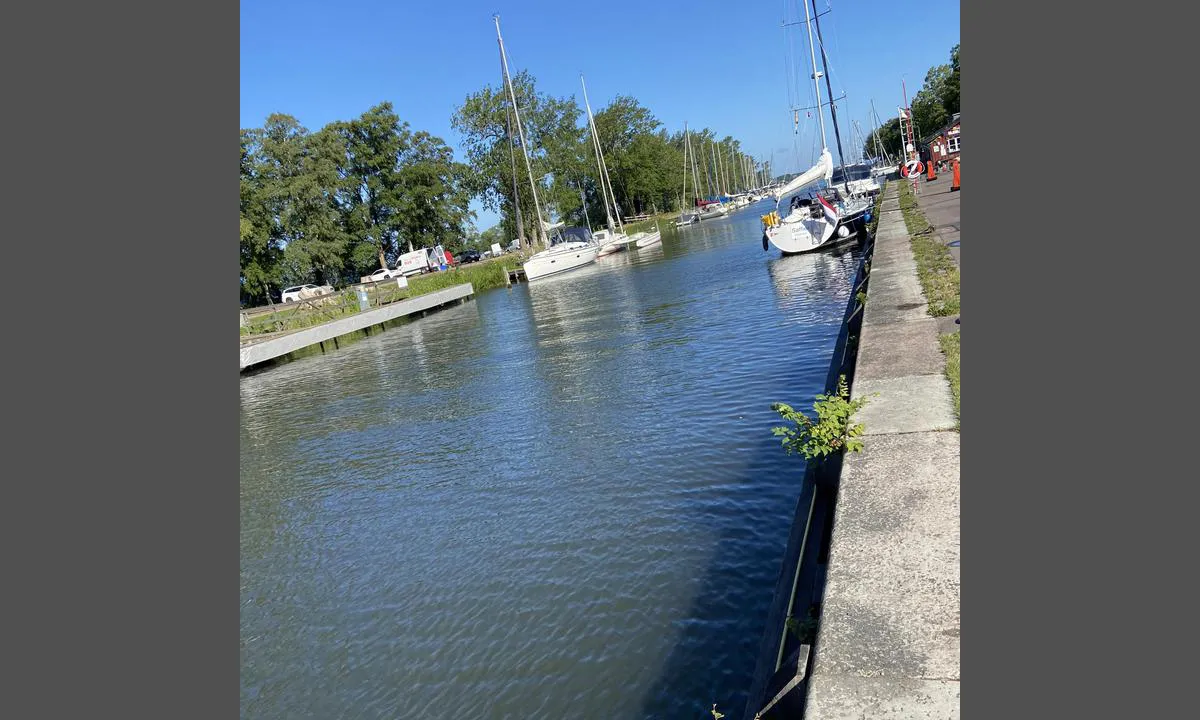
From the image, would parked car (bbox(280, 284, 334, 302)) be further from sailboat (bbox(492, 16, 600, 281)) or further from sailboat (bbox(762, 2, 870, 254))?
sailboat (bbox(762, 2, 870, 254))

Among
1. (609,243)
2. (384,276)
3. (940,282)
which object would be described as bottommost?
(940,282)

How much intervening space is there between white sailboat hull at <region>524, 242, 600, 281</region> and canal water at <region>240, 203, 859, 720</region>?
31.4m

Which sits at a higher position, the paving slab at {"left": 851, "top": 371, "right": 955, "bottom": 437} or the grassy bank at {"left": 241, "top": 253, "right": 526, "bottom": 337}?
the grassy bank at {"left": 241, "top": 253, "right": 526, "bottom": 337}

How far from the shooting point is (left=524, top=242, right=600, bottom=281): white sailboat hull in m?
51.4

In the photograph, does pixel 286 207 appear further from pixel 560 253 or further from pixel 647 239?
pixel 647 239

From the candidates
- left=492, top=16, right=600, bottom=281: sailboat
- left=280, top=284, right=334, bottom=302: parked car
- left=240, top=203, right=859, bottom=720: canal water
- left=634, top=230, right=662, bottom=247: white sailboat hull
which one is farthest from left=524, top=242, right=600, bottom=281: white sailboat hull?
left=240, top=203, right=859, bottom=720: canal water

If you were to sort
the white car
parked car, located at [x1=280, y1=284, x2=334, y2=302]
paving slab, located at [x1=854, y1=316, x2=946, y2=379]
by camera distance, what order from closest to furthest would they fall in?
paving slab, located at [x1=854, y1=316, x2=946, y2=379], parked car, located at [x1=280, y1=284, x2=334, y2=302], the white car

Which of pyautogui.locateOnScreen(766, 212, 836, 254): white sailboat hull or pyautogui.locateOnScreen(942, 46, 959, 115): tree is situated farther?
pyautogui.locateOnScreen(942, 46, 959, 115): tree

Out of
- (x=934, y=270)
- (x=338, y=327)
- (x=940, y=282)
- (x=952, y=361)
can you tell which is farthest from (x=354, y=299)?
(x=952, y=361)

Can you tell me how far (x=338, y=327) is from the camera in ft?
109

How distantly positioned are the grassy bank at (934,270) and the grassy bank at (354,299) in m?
25.9

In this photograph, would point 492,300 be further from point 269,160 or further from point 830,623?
point 830,623

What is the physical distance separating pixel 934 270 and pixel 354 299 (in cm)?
3058

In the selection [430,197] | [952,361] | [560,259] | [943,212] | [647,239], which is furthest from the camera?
[430,197]
